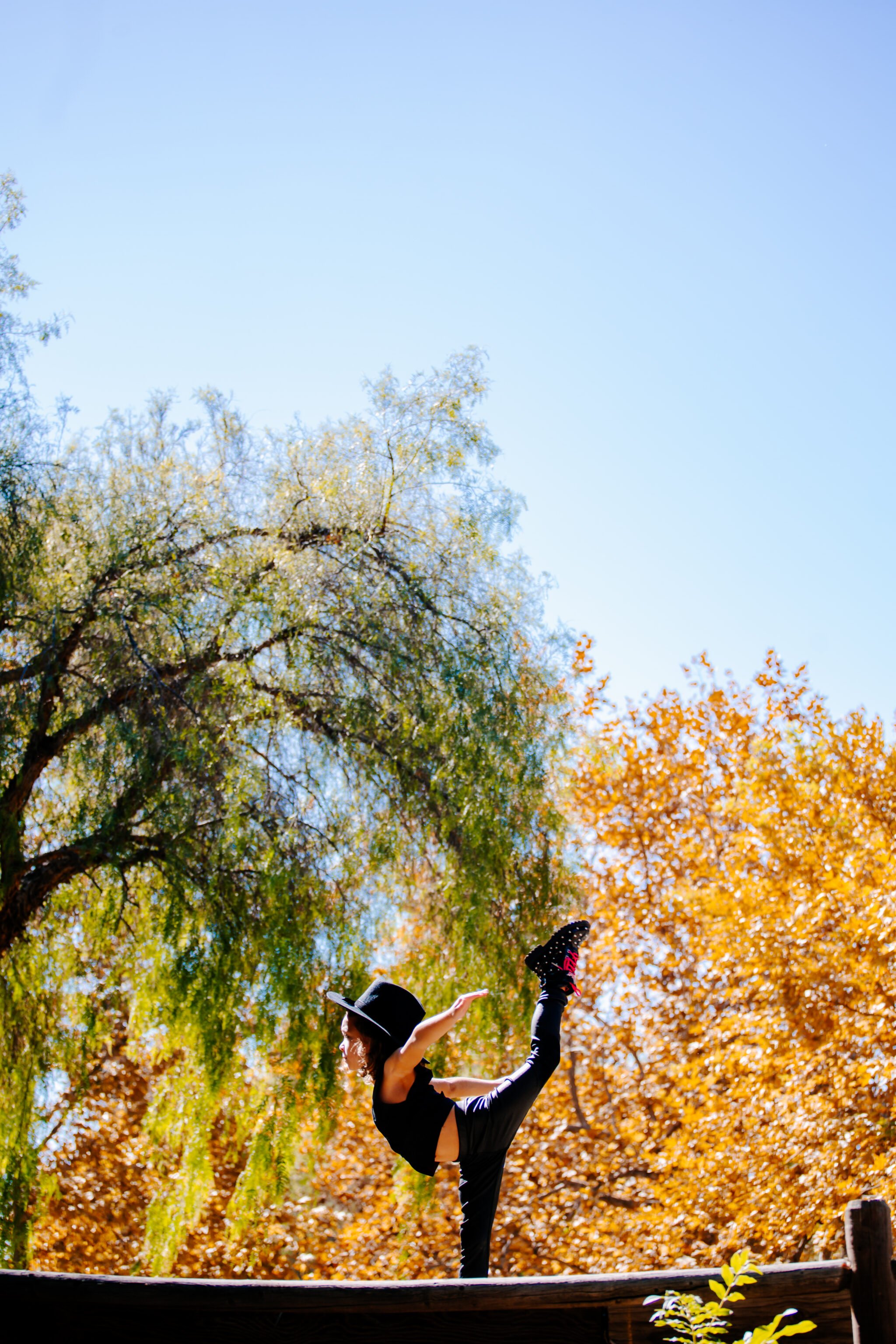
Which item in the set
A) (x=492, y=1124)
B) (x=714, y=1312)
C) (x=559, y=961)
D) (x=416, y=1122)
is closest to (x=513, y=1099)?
(x=492, y=1124)

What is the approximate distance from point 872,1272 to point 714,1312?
48 centimetres

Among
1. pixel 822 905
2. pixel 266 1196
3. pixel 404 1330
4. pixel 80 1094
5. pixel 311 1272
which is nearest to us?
pixel 404 1330

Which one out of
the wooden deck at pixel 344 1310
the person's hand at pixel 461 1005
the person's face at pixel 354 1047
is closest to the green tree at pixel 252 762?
the person's face at pixel 354 1047

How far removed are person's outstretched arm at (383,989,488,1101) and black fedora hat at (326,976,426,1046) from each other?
0.08m

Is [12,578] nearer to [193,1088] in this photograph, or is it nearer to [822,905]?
[193,1088]

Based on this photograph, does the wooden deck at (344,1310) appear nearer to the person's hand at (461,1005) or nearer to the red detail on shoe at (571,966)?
the person's hand at (461,1005)

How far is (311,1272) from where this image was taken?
11.4 m

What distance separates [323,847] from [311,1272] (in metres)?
7.16

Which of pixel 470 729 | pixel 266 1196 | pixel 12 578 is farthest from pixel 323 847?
pixel 12 578

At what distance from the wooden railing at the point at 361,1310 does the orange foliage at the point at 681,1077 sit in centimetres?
407

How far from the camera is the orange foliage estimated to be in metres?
8.07

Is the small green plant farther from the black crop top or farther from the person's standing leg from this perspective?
the black crop top

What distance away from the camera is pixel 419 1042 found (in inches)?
125

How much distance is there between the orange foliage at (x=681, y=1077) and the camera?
8070 millimetres
